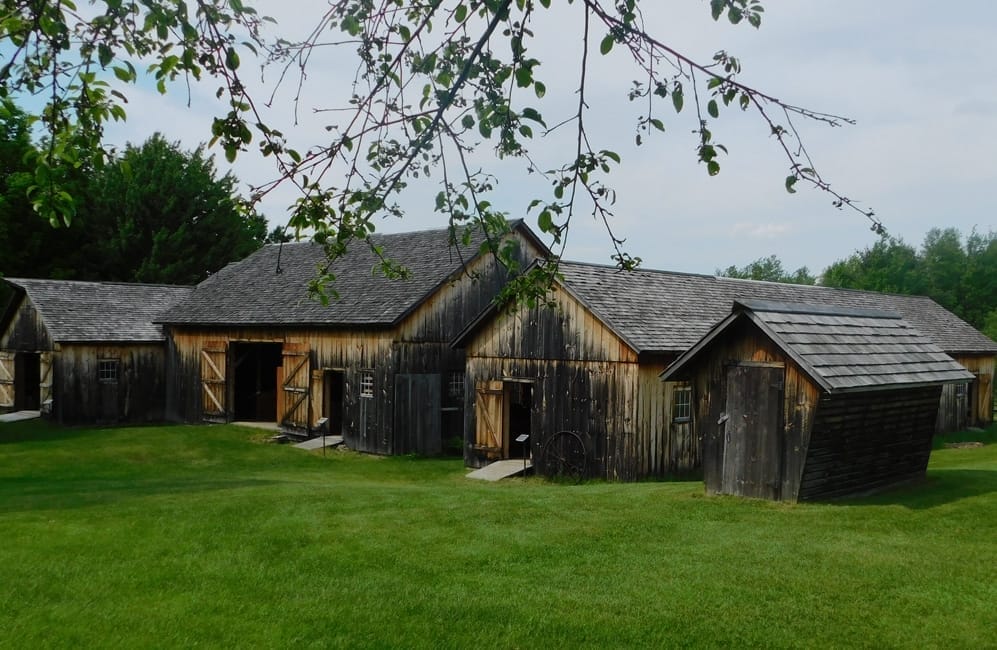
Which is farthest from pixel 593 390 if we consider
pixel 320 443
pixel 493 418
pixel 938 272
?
pixel 938 272

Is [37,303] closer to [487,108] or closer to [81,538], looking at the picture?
[81,538]

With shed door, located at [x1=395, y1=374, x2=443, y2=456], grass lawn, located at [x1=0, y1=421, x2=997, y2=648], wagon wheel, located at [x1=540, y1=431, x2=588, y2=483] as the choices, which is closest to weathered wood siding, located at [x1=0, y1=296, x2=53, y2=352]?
shed door, located at [x1=395, y1=374, x2=443, y2=456]

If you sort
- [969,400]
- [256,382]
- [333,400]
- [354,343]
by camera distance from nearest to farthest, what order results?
[354,343] < [333,400] < [969,400] < [256,382]

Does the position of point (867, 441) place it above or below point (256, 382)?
above

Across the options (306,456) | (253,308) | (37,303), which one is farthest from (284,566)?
(37,303)

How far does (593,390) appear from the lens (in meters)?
19.7

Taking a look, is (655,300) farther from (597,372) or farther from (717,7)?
(717,7)

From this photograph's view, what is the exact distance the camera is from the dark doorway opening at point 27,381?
3228 cm

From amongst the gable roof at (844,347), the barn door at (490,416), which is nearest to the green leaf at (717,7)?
the gable roof at (844,347)

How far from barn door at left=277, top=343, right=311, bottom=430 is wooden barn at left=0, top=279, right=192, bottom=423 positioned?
698 cm

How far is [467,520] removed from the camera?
41.1ft

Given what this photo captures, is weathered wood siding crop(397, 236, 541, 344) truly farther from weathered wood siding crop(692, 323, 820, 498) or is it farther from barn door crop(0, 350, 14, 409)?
barn door crop(0, 350, 14, 409)

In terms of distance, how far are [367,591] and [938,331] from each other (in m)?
30.4

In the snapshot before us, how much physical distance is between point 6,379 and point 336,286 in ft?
45.7
